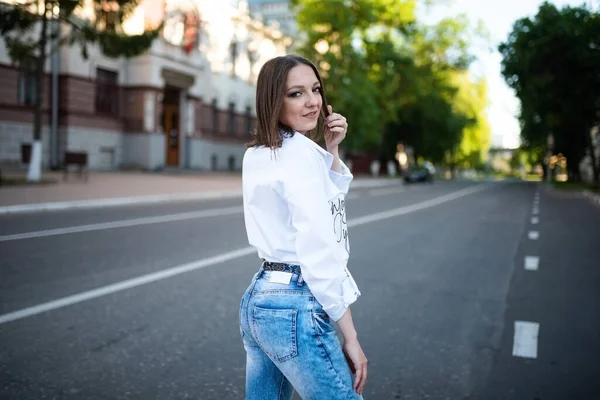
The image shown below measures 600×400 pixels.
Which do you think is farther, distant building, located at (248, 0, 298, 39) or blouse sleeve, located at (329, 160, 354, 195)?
distant building, located at (248, 0, 298, 39)

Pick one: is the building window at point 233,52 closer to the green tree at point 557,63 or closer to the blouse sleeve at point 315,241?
the green tree at point 557,63

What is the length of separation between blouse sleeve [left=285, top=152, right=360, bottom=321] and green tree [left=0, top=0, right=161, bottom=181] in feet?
62.4

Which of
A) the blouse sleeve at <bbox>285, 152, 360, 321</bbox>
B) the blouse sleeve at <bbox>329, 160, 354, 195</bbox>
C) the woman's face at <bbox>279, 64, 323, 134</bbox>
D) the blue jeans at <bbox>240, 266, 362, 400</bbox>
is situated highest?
the woman's face at <bbox>279, 64, 323, 134</bbox>

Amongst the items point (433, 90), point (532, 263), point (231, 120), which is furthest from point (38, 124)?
point (433, 90)

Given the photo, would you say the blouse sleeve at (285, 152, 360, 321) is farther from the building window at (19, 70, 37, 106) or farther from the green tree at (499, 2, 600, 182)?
the green tree at (499, 2, 600, 182)

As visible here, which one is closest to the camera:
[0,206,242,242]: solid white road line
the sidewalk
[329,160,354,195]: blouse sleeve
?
[329,160,354,195]: blouse sleeve

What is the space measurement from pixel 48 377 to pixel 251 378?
2.06 meters

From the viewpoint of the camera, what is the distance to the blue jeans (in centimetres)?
188

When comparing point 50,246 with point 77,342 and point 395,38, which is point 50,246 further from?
point 395,38

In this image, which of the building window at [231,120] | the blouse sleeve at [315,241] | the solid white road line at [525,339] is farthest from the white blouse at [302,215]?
the building window at [231,120]

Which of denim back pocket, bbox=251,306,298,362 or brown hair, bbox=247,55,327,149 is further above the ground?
brown hair, bbox=247,55,327,149

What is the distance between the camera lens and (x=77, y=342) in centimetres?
433

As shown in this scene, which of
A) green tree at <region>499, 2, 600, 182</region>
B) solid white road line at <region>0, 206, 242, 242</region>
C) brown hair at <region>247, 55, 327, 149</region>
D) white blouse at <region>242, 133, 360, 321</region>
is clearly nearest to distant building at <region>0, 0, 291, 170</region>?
solid white road line at <region>0, 206, 242, 242</region>

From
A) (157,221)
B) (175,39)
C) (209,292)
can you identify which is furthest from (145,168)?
(209,292)
